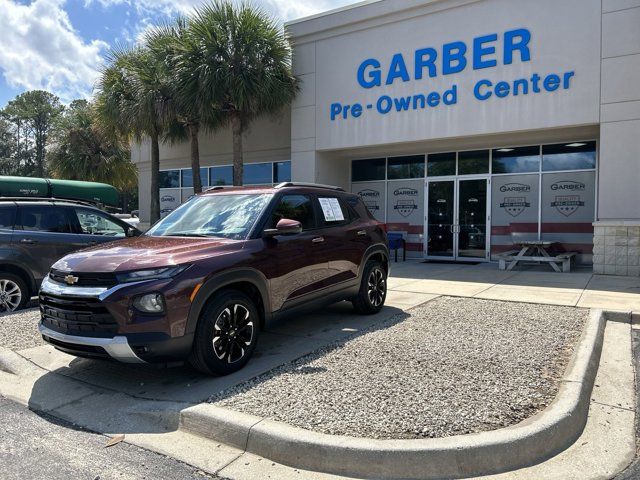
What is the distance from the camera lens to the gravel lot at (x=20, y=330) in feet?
18.9

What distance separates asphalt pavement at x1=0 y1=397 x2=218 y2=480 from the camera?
123 inches

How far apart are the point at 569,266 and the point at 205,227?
31.8 ft

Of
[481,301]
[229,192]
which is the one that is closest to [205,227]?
[229,192]

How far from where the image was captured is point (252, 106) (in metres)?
13.7

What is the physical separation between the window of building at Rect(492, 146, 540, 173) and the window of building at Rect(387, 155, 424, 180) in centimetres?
223

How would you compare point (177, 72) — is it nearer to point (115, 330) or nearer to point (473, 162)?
point (473, 162)

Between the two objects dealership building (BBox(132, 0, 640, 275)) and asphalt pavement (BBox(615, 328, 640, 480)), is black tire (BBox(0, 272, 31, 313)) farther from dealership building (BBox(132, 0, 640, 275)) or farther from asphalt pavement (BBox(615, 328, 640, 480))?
dealership building (BBox(132, 0, 640, 275))

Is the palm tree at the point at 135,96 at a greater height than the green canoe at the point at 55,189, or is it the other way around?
the palm tree at the point at 135,96

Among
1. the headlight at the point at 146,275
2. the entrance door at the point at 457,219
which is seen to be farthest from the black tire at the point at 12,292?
the entrance door at the point at 457,219

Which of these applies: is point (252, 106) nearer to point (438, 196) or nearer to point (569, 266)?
point (438, 196)

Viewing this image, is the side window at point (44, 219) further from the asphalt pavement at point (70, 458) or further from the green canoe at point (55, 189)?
the green canoe at point (55, 189)

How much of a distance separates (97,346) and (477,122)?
35.1 ft

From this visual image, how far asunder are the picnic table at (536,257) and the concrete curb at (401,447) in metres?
8.92

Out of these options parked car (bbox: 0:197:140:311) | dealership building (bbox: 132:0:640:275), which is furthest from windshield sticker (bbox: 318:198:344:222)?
dealership building (bbox: 132:0:640:275)
